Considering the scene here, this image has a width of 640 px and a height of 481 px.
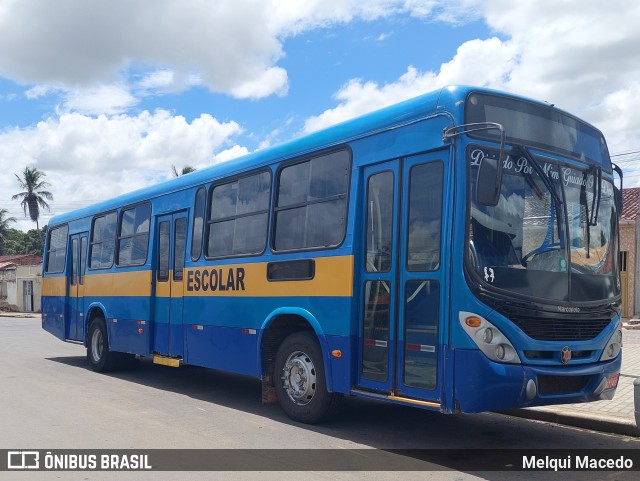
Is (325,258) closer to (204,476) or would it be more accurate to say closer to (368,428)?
(368,428)

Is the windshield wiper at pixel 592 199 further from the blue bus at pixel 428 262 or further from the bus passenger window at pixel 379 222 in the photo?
the bus passenger window at pixel 379 222

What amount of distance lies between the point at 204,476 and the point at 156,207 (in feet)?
21.2

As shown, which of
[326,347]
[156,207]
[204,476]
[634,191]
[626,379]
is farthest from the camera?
[634,191]

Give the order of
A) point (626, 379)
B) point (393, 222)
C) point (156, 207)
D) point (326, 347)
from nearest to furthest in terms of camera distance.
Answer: point (393, 222)
point (326, 347)
point (626, 379)
point (156, 207)

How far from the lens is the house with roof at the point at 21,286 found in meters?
46.3

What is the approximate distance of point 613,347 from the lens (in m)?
7.00

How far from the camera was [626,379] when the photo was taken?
10727 millimetres

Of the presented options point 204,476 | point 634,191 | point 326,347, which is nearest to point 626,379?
point 326,347

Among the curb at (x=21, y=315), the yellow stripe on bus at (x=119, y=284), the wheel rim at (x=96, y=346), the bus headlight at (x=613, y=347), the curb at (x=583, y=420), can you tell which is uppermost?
the yellow stripe on bus at (x=119, y=284)

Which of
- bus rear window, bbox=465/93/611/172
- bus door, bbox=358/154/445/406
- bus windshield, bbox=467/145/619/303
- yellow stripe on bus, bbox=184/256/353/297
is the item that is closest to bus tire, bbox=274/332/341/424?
yellow stripe on bus, bbox=184/256/353/297

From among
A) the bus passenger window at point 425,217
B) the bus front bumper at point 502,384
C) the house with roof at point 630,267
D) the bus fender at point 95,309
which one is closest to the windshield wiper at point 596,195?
the bus front bumper at point 502,384

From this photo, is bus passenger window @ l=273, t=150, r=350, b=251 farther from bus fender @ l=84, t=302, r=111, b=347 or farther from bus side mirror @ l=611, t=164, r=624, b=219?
bus fender @ l=84, t=302, r=111, b=347

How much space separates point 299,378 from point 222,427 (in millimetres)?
1075

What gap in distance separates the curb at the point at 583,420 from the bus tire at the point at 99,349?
25.3 ft
